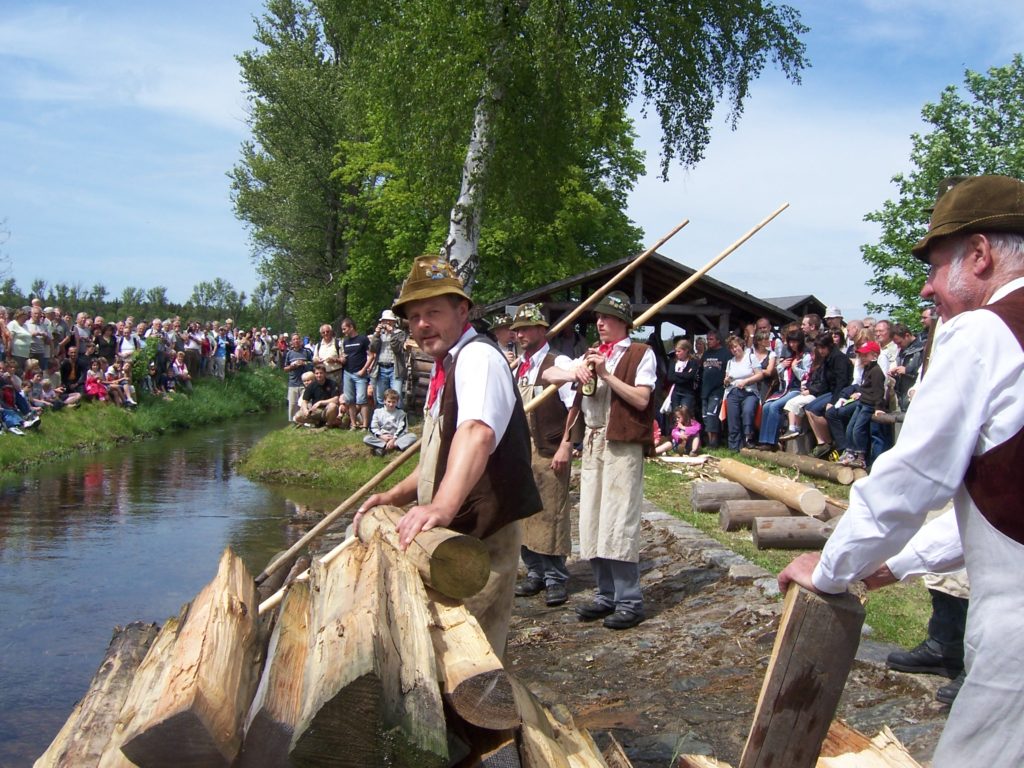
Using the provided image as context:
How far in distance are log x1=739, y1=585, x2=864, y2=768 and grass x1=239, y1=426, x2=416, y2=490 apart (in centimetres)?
1092

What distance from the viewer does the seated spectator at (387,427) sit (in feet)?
48.2

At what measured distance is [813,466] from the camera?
11711 mm

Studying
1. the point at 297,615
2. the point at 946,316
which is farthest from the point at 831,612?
the point at 297,615

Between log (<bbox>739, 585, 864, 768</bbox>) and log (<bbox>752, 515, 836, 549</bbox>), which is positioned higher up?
log (<bbox>739, 585, 864, 768</bbox>)

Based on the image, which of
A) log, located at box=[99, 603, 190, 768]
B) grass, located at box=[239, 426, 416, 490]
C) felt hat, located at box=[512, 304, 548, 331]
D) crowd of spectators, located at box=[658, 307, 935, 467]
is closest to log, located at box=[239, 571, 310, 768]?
log, located at box=[99, 603, 190, 768]

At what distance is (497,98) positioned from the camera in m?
14.5

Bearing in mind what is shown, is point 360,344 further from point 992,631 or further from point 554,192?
point 992,631

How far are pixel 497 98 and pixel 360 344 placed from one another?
483 cm

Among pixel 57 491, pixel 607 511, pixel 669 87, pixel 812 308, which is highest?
pixel 669 87

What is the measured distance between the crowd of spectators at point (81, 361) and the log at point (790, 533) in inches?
509

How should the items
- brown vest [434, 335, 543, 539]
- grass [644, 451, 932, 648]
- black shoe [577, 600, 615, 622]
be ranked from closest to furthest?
1. brown vest [434, 335, 543, 539]
2. grass [644, 451, 932, 648]
3. black shoe [577, 600, 615, 622]

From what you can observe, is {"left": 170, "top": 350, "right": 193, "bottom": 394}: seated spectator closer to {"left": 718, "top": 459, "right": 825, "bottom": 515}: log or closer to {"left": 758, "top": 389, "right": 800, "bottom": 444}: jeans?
{"left": 758, "top": 389, "right": 800, "bottom": 444}: jeans

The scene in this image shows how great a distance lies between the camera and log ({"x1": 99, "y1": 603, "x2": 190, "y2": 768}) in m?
2.60

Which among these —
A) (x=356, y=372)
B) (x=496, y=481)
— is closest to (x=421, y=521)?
(x=496, y=481)
